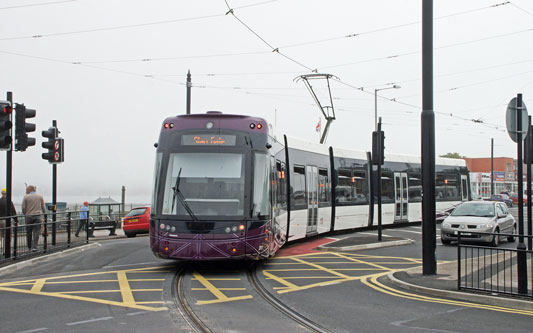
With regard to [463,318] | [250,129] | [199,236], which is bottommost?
[463,318]

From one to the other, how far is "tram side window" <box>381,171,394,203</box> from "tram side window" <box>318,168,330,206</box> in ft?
17.5

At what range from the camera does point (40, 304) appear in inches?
311

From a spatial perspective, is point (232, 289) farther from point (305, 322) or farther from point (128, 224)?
point (128, 224)

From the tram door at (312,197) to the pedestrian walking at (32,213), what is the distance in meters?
7.79

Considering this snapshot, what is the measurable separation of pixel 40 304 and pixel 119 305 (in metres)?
1.14

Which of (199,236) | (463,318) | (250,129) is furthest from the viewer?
(250,129)

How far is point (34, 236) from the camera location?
13828mm

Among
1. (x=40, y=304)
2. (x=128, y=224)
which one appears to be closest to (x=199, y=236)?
(x=40, y=304)

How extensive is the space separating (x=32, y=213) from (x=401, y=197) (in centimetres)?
Answer: 1625

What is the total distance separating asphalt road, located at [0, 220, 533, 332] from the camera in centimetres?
681

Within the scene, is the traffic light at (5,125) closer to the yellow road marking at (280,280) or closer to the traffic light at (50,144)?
the traffic light at (50,144)

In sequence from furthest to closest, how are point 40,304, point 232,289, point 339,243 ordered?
point 339,243 → point 232,289 → point 40,304

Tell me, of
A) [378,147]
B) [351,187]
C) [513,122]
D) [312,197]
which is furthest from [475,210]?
[513,122]

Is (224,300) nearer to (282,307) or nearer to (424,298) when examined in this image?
(282,307)
